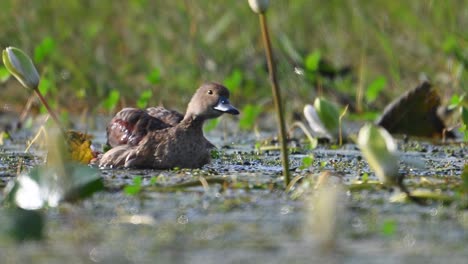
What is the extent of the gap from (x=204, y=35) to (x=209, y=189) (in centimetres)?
531

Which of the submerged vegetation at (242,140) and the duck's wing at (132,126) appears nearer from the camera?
the submerged vegetation at (242,140)

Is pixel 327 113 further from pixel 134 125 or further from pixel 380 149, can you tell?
pixel 380 149

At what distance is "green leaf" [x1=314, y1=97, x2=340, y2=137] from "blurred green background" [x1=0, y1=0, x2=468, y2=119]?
2603mm

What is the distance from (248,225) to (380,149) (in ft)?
1.73

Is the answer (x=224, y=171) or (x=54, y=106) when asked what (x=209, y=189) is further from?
(x=54, y=106)

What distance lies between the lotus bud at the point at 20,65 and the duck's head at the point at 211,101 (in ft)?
3.44

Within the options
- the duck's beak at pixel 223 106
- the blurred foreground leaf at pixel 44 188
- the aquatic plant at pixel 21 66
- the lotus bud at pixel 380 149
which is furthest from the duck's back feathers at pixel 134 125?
the lotus bud at pixel 380 149

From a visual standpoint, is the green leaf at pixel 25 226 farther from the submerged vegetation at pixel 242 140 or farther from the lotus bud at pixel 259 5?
the lotus bud at pixel 259 5

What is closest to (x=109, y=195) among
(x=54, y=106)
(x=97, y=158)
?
(x=97, y=158)

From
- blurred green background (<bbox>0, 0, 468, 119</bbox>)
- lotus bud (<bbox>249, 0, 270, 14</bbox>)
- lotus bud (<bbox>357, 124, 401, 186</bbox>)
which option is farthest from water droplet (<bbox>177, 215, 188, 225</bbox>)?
blurred green background (<bbox>0, 0, 468, 119</bbox>)

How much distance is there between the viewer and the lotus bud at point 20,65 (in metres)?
4.49

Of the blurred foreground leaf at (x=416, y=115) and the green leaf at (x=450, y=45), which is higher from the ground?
the green leaf at (x=450, y=45)

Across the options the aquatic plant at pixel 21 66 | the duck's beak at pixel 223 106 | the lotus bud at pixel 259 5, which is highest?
the lotus bud at pixel 259 5

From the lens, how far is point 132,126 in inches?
222
